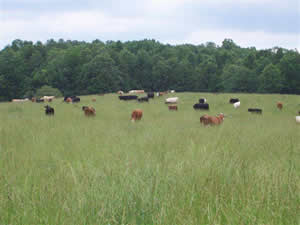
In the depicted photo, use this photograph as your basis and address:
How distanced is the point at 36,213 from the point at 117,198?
2.84 feet

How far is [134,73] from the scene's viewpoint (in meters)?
84.4

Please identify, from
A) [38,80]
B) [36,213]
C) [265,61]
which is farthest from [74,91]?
[36,213]

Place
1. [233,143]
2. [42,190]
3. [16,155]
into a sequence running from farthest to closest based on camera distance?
1. [233,143]
2. [16,155]
3. [42,190]

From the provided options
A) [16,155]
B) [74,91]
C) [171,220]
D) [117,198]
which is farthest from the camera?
[74,91]

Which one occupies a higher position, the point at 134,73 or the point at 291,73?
the point at 134,73

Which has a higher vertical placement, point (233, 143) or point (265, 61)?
point (265, 61)

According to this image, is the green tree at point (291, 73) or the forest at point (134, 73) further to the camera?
the forest at point (134, 73)

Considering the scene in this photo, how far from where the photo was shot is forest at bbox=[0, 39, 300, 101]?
62438 mm

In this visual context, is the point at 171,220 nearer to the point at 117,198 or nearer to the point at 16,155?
the point at 117,198

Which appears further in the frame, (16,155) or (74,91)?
(74,91)

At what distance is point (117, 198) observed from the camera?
289cm

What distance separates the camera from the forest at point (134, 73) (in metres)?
62.4

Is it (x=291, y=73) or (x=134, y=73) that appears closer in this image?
(x=291, y=73)

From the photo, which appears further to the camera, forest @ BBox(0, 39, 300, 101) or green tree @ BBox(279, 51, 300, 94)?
forest @ BBox(0, 39, 300, 101)
